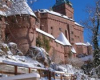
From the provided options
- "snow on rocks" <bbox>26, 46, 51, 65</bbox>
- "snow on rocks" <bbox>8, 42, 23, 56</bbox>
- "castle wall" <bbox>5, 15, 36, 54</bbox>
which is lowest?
"snow on rocks" <bbox>26, 46, 51, 65</bbox>

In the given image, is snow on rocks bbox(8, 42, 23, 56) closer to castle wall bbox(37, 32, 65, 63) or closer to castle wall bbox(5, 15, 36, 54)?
castle wall bbox(5, 15, 36, 54)

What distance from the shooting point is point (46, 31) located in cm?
4359

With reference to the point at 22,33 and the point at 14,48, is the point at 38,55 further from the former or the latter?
the point at 22,33

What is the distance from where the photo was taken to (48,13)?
45031 mm

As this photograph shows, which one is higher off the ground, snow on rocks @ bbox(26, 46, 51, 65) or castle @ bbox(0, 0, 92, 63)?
castle @ bbox(0, 0, 92, 63)

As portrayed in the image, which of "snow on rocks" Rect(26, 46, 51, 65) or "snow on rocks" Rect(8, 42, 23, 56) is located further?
"snow on rocks" Rect(26, 46, 51, 65)

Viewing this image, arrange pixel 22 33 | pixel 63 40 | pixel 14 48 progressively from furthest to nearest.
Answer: pixel 63 40 < pixel 22 33 < pixel 14 48

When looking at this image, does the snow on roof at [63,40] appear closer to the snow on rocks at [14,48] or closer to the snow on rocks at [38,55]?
the snow on rocks at [38,55]

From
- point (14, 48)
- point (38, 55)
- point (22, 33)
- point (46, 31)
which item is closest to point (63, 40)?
point (46, 31)

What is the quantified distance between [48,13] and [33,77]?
141 ft

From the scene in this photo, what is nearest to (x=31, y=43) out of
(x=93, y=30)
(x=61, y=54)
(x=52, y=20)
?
(x=61, y=54)

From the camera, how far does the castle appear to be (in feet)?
82.5

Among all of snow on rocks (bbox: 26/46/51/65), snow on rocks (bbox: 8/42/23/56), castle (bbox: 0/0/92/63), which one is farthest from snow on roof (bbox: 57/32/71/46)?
snow on rocks (bbox: 8/42/23/56)

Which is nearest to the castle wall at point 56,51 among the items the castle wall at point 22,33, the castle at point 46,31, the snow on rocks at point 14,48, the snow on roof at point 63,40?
the castle at point 46,31
